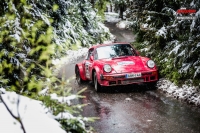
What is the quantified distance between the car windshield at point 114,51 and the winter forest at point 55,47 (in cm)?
116

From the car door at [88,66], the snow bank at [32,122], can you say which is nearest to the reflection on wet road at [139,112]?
the car door at [88,66]

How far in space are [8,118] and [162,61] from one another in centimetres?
776

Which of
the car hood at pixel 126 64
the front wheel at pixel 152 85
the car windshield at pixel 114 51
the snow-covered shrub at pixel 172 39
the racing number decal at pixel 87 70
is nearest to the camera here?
the snow-covered shrub at pixel 172 39

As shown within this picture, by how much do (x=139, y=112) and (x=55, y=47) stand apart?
3.20 meters

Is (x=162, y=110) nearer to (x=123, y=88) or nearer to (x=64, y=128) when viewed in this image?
(x=123, y=88)

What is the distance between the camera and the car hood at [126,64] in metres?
8.81

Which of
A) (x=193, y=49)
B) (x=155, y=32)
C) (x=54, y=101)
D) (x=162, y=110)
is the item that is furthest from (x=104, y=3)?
(x=54, y=101)

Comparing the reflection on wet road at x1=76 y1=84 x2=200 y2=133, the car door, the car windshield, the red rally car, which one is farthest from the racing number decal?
the reflection on wet road at x1=76 y1=84 x2=200 y2=133

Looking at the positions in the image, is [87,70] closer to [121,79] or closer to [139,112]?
[121,79]

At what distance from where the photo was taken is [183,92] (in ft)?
25.5

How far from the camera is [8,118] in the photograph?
9.89 feet

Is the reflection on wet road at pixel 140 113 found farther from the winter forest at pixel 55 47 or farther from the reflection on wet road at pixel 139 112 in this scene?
the winter forest at pixel 55 47

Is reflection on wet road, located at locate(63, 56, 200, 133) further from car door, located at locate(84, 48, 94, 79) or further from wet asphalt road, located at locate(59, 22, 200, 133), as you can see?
car door, located at locate(84, 48, 94, 79)

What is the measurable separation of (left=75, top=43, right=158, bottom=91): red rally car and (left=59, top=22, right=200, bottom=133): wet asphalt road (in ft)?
1.19
